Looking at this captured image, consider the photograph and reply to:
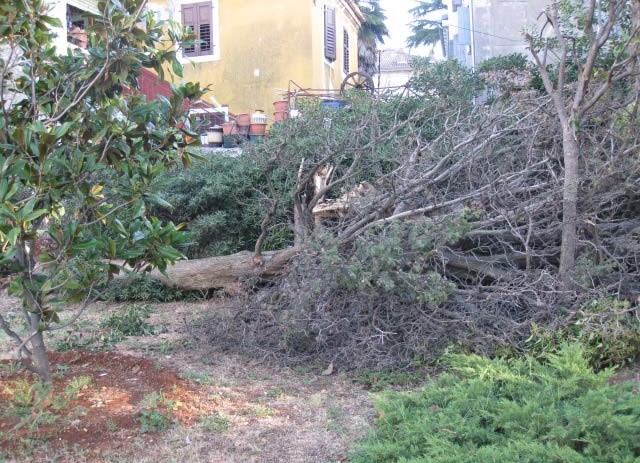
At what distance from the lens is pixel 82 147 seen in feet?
14.9

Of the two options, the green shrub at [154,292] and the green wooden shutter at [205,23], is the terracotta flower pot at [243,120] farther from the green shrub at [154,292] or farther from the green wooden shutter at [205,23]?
the green shrub at [154,292]

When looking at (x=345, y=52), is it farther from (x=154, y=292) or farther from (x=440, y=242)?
(x=440, y=242)

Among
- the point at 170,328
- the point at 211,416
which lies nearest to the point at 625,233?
the point at 211,416

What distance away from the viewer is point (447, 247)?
5871 mm

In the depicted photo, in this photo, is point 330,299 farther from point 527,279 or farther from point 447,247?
point 527,279

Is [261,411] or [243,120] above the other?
[243,120]

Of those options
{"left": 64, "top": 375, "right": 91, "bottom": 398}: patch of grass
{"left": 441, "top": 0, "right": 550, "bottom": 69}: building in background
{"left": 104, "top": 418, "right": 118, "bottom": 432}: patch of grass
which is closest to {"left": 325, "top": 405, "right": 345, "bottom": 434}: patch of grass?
{"left": 104, "top": 418, "right": 118, "bottom": 432}: patch of grass

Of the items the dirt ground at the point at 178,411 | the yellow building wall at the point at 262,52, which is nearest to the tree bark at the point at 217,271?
the dirt ground at the point at 178,411

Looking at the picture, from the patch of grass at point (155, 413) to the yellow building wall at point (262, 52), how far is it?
47.6ft

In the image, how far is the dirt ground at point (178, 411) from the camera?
3807mm

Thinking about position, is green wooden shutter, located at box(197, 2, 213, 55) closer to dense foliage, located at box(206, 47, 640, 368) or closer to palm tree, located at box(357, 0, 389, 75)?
palm tree, located at box(357, 0, 389, 75)

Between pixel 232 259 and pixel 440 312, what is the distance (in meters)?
3.32

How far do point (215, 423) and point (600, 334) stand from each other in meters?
2.91

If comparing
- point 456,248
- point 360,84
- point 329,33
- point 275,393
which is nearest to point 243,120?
point 329,33
